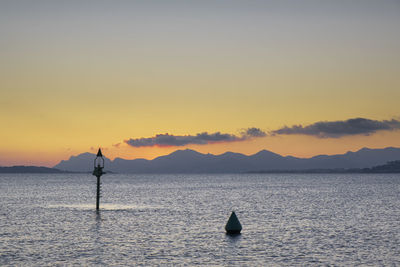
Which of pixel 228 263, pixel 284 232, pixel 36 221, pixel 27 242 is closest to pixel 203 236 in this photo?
pixel 284 232

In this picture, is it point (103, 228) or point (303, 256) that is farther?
point (103, 228)

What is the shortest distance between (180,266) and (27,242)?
17.5 meters

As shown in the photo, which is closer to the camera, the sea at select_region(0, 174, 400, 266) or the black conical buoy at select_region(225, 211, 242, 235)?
the sea at select_region(0, 174, 400, 266)

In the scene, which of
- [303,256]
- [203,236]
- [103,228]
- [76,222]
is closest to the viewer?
[303,256]

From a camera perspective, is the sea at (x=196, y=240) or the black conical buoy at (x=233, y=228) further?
the black conical buoy at (x=233, y=228)

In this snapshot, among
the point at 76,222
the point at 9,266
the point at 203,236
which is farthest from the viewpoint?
the point at 76,222

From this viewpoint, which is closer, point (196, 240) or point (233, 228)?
point (196, 240)

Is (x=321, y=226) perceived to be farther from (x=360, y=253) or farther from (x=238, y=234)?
(x=360, y=253)

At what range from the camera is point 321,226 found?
57.4 meters

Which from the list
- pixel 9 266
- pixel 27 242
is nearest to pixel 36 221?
pixel 27 242

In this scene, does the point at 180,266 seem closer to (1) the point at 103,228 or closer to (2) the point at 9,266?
(2) the point at 9,266

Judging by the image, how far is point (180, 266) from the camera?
3397cm

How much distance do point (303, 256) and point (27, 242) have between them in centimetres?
2454

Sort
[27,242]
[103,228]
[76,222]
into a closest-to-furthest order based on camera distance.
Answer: [27,242] < [103,228] < [76,222]
